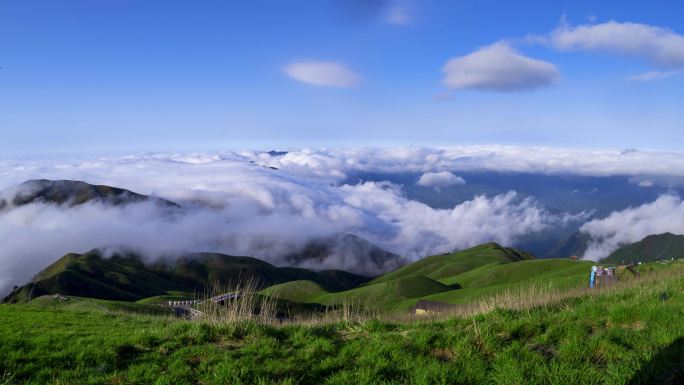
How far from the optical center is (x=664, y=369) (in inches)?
284

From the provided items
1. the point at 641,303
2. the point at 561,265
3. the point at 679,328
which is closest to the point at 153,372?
the point at 679,328

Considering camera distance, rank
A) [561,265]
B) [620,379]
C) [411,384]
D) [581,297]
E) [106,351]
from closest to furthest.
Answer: [620,379] → [411,384] → [106,351] → [581,297] → [561,265]

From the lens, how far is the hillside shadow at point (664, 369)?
6.90m

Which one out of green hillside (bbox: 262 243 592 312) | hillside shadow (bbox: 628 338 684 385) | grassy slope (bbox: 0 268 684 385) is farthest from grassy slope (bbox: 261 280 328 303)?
hillside shadow (bbox: 628 338 684 385)

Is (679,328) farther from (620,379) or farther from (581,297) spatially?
(581,297)

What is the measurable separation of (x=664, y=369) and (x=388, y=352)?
15.1 ft

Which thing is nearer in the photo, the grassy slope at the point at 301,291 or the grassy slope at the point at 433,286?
the grassy slope at the point at 433,286

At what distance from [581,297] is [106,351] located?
13.3m

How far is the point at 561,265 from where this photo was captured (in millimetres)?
110625

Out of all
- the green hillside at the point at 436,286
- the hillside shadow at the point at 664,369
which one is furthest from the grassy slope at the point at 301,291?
the hillside shadow at the point at 664,369

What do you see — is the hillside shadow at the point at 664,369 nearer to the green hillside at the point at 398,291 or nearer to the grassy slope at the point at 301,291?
the green hillside at the point at 398,291

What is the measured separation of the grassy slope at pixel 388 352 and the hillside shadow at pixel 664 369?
15 mm

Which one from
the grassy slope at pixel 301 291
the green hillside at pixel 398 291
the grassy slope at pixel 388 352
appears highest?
the grassy slope at pixel 388 352

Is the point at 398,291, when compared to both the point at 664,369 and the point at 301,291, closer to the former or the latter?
the point at 301,291
